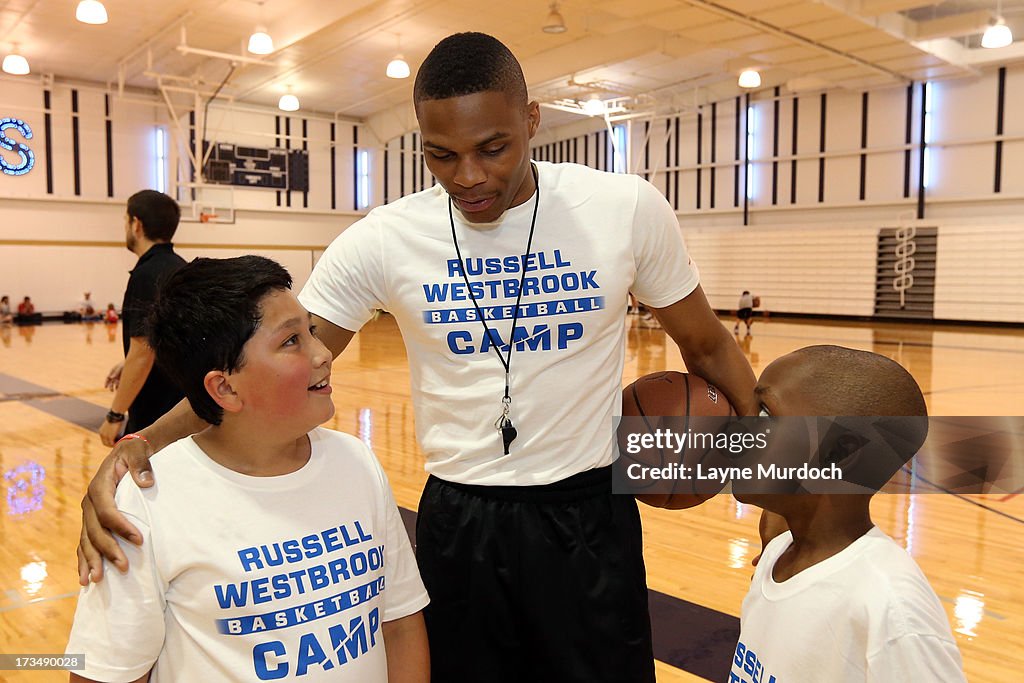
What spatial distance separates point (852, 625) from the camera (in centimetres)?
112

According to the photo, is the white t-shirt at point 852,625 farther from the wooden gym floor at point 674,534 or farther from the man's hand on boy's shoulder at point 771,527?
the wooden gym floor at point 674,534

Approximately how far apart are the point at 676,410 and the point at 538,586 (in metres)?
0.56

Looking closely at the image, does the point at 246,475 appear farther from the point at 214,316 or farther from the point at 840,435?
the point at 840,435

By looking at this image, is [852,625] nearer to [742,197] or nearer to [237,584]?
[237,584]

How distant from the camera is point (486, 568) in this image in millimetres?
1619

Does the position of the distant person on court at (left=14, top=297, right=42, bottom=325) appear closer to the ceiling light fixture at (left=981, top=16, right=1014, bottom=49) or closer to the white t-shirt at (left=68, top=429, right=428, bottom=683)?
the ceiling light fixture at (left=981, top=16, right=1014, bottom=49)

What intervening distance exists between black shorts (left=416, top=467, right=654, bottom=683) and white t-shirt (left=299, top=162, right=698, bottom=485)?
0.20 ft

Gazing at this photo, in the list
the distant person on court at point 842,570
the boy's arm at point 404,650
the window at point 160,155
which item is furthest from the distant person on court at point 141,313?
the window at point 160,155

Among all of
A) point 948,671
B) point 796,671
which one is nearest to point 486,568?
point 796,671

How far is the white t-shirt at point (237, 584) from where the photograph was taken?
1.20 m

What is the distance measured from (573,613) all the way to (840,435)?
67cm

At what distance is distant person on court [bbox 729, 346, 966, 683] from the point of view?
1.05m

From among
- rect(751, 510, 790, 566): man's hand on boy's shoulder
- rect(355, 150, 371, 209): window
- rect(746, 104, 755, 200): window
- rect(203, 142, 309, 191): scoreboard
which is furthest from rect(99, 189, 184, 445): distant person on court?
rect(355, 150, 371, 209): window

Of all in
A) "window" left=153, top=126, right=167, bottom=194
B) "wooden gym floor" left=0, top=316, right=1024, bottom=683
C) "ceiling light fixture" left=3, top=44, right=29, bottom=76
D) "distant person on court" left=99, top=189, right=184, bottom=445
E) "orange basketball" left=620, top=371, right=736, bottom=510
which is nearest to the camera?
"orange basketball" left=620, top=371, right=736, bottom=510
